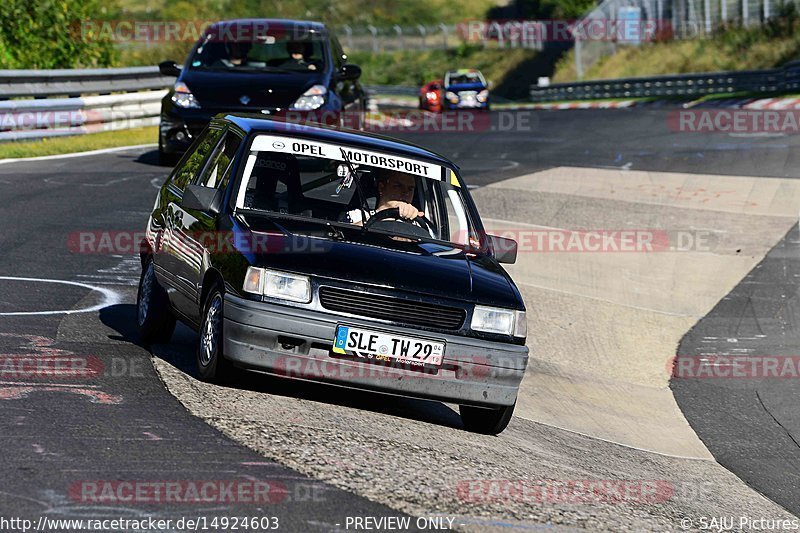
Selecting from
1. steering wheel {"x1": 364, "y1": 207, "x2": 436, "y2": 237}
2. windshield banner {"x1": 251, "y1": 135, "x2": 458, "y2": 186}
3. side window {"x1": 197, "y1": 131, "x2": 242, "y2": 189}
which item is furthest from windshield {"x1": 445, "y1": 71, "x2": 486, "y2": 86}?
steering wheel {"x1": 364, "y1": 207, "x2": 436, "y2": 237}

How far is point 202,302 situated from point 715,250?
8.94 meters

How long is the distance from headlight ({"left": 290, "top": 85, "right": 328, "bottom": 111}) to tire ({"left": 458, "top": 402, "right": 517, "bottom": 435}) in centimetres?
918

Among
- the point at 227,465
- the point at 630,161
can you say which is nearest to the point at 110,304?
the point at 227,465

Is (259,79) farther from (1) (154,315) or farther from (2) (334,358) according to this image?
(2) (334,358)

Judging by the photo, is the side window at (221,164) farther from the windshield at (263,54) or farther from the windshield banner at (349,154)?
the windshield at (263,54)

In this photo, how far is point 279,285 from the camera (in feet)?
22.2

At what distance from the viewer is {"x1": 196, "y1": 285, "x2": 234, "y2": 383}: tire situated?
6.94 metres

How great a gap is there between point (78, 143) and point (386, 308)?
598 inches

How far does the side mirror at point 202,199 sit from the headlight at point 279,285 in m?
0.96

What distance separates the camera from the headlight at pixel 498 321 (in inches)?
275

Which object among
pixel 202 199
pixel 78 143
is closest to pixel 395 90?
pixel 78 143

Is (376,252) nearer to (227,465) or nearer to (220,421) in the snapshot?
(220,421)

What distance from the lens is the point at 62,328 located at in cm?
862

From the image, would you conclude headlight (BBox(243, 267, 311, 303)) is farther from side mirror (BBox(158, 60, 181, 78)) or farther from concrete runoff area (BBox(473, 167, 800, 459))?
side mirror (BBox(158, 60, 181, 78))
